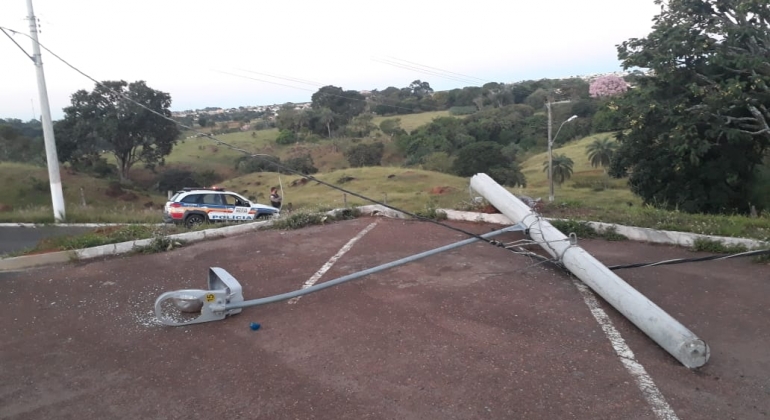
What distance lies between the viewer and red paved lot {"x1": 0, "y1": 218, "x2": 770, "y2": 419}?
4.11m

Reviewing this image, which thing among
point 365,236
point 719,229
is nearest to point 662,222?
point 719,229

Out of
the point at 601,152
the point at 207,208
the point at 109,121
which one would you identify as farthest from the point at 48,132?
the point at 601,152

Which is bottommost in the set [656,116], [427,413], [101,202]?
[101,202]

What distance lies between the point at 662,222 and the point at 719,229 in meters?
0.86

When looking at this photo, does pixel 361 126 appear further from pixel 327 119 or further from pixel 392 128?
pixel 327 119

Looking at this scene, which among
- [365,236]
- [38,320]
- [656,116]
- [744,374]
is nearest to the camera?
[744,374]

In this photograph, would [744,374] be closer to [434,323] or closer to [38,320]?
[434,323]

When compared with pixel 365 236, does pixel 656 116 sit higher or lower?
higher

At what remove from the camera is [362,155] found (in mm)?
63688

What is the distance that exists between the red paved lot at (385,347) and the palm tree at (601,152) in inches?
1984

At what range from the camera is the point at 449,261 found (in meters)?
7.67

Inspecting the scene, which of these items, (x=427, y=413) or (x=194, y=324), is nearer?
(x=427, y=413)

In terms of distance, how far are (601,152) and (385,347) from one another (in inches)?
2171

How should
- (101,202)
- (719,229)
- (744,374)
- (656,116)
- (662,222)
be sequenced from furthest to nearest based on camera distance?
(101,202)
(656,116)
(662,222)
(719,229)
(744,374)
